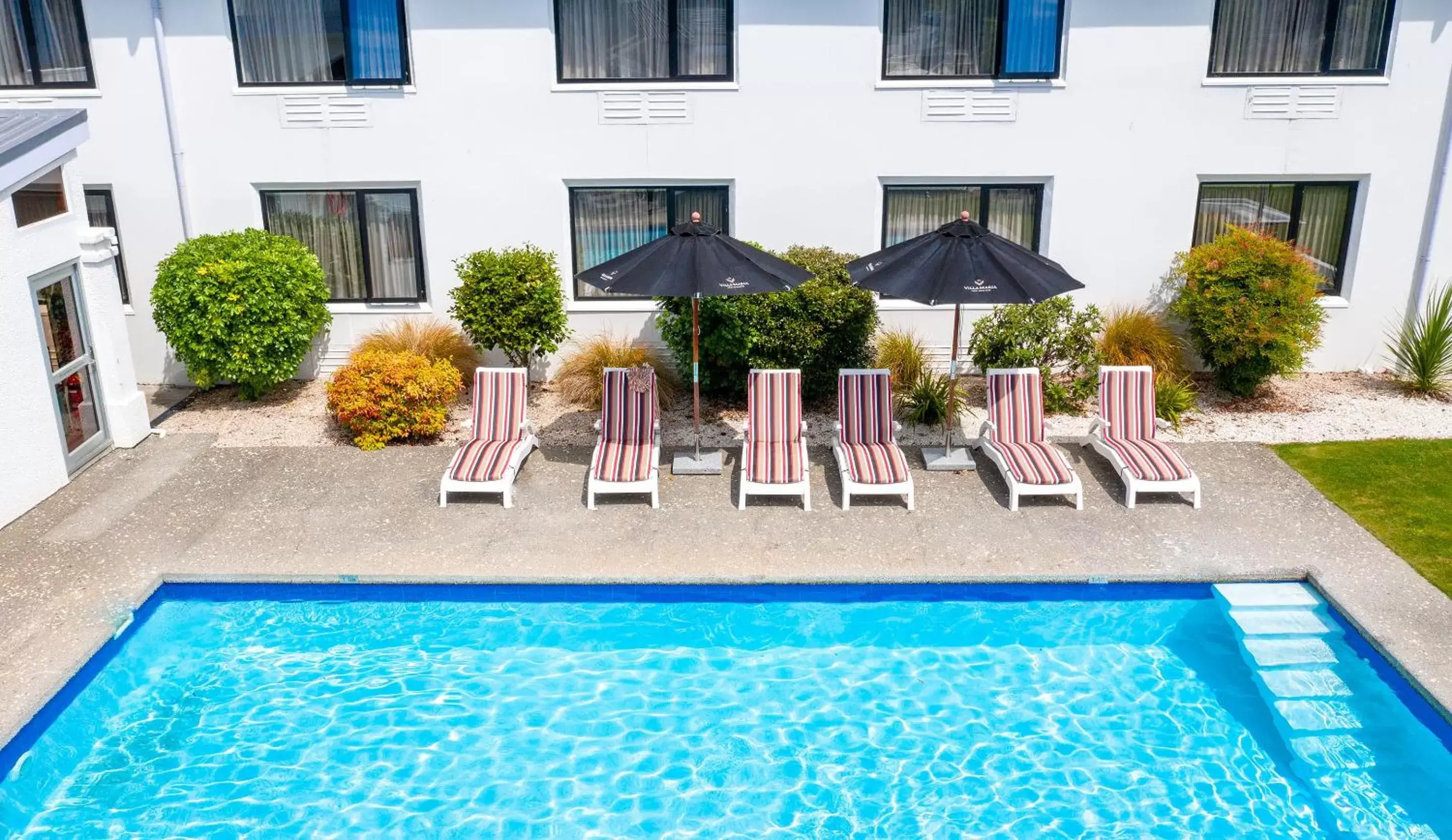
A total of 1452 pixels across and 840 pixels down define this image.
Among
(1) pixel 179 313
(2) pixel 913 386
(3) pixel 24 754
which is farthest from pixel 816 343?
(3) pixel 24 754

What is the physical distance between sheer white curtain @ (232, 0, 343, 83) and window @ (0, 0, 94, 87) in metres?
1.93

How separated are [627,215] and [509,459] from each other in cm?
457

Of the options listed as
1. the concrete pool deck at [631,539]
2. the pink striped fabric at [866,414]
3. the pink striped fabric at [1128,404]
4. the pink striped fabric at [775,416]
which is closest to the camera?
the concrete pool deck at [631,539]

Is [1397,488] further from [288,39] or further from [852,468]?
[288,39]

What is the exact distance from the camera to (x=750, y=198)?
15258 mm

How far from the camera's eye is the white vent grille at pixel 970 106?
14844 mm

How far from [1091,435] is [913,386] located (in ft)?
7.70

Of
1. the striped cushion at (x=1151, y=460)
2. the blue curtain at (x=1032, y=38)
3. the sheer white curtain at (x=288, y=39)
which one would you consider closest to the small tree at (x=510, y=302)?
the sheer white curtain at (x=288, y=39)

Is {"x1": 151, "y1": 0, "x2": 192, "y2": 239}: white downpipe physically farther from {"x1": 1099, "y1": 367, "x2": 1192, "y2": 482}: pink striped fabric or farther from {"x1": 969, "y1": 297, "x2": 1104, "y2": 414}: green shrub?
{"x1": 1099, "y1": 367, "x2": 1192, "y2": 482}: pink striped fabric

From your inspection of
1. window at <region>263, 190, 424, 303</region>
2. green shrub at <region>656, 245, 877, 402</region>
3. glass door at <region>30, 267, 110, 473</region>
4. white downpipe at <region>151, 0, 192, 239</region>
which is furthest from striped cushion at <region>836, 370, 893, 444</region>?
white downpipe at <region>151, 0, 192, 239</region>

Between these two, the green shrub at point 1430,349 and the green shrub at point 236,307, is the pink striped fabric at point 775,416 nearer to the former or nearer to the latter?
the green shrub at point 236,307

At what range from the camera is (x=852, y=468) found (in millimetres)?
12125

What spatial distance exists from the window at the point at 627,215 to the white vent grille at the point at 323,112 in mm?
2769

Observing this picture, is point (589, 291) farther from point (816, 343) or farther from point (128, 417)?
point (128, 417)
